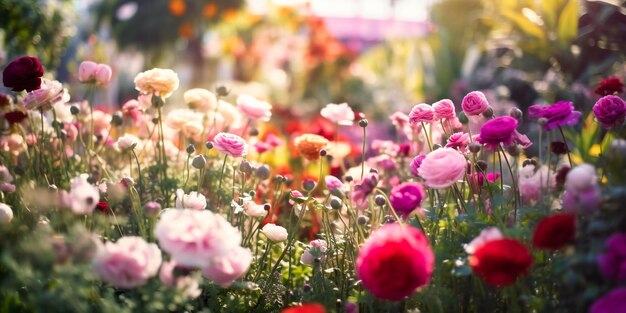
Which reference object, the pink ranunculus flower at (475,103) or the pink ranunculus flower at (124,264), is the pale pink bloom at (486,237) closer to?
the pink ranunculus flower at (475,103)

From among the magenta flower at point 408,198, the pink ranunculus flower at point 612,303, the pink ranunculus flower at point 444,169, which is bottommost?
the pink ranunculus flower at point 612,303

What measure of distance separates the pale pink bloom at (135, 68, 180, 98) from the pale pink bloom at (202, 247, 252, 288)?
0.96 m

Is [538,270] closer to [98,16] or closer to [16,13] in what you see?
[16,13]

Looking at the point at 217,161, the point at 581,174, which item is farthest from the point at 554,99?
the point at 581,174

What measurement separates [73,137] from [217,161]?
0.64 meters

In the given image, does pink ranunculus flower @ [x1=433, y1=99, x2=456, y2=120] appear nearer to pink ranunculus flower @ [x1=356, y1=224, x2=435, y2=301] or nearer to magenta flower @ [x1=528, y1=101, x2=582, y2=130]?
magenta flower @ [x1=528, y1=101, x2=582, y2=130]

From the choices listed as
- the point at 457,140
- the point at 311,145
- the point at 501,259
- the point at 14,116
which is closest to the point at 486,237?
the point at 501,259

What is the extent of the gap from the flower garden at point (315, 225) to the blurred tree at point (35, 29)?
4.49 feet

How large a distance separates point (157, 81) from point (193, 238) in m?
1.11

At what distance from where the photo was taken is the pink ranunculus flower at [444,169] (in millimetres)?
1702

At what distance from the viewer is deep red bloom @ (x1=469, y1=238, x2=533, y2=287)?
1356 mm

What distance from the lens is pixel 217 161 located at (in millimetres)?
2785

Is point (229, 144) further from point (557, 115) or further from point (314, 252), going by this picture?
point (557, 115)

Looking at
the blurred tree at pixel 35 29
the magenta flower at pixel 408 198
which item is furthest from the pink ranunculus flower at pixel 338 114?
the blurred tree at pixel 35 29
